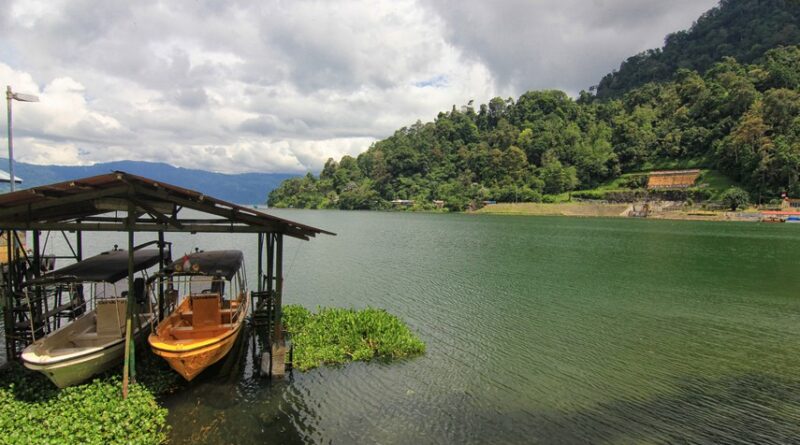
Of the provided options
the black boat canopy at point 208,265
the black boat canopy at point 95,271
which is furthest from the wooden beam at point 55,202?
the black boat canopy at point 208,265

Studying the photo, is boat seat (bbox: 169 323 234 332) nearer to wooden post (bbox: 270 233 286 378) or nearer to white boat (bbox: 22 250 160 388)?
white boat (bbox: 22 250 160 388)

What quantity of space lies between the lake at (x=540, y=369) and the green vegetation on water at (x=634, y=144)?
91656 mm

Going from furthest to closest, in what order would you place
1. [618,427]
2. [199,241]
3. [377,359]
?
1. [199,241]
2. [377,359]
3. [618,427]

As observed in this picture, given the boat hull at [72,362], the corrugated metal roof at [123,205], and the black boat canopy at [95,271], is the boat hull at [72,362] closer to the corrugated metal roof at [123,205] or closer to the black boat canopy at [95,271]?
the black boat canopy at [95,271]

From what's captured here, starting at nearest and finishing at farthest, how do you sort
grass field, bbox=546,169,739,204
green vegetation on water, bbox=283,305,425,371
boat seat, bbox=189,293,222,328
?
boat seat, bbox=189,293,222,328
green vegetation on water, bbox=283,305,425,371
grass field, bbox=546,169,739,204

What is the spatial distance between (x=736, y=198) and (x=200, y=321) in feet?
381

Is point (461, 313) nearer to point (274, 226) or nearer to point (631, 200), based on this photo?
point (274, 226)

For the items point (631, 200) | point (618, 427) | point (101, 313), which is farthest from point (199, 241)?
point (631, 200)

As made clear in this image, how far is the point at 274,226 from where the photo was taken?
44.9 feet

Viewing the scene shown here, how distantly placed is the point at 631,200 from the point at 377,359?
119564 millimetres

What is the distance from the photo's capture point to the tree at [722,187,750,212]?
9688 cm

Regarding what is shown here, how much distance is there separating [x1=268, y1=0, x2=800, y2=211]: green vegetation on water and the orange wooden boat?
119 m

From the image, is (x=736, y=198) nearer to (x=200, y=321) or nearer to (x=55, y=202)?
(x=200, y=321)

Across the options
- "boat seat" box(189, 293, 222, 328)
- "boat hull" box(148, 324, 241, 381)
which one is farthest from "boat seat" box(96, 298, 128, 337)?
"boat seat" box(189, 293, 222, 328)
